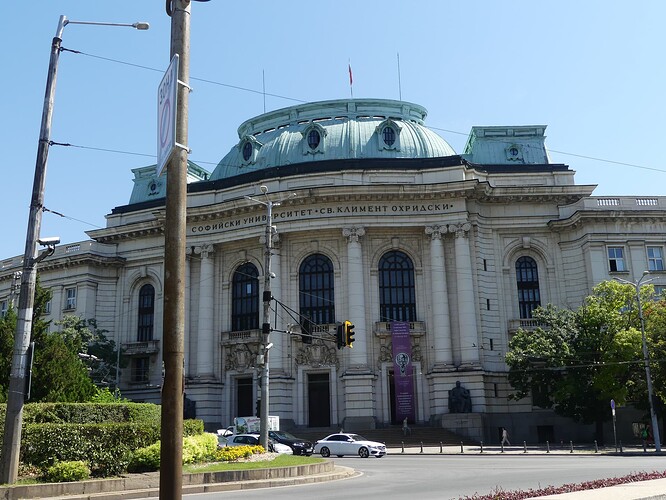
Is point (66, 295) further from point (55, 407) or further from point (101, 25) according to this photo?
point (101, 25)

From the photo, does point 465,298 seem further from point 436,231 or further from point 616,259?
point 616,259

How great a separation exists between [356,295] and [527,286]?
13.7 meters

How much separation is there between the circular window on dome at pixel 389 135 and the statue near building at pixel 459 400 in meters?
A: 20.8

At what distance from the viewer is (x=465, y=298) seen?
52.1 meters

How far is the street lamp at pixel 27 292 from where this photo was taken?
16.3m

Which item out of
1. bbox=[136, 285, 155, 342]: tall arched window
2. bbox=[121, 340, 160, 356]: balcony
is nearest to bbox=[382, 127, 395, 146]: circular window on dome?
bbox=[136, 285, 155, 342]: tall arched window

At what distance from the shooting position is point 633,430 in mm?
48969

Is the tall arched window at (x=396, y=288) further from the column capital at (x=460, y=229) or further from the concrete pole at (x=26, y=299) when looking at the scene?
the concrete pole at (x=26, y=299)

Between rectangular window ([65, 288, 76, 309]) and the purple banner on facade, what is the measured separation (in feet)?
95.9

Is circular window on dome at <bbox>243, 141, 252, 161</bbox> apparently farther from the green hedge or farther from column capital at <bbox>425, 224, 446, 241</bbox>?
the green hedge

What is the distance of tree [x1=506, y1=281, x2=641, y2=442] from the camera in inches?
1682

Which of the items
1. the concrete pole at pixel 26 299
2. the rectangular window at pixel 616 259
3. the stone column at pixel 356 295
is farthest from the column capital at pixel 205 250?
the concrete pole at pixel 26 299

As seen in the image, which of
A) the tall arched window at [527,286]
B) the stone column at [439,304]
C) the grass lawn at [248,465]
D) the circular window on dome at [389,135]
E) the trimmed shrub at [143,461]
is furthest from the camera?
the circular window on dome at [389,135]

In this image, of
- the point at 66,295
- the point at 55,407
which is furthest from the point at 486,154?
the point at 55,407
